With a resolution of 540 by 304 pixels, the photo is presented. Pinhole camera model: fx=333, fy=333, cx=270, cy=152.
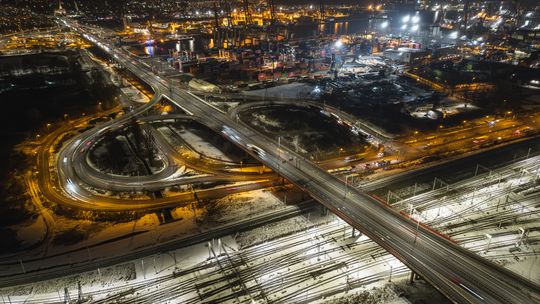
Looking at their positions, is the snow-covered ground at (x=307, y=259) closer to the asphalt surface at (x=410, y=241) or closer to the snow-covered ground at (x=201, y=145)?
the asphalt surface at (x=410, y=241)

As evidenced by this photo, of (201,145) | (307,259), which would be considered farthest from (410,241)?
(201,145)

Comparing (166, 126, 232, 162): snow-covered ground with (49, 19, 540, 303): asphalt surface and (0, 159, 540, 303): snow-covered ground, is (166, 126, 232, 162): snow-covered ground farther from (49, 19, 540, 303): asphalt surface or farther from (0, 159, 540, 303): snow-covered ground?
(0, 159, 540, 303): snow-covered ground

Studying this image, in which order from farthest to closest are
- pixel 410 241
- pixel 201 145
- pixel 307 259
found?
pixel 201 145 < pixel 307 259 < pixel 410 241

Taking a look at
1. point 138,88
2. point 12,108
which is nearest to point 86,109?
point 12,108

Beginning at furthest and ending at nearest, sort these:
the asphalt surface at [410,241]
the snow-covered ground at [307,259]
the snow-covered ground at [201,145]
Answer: the snow-covered ground at [201,145]
the snow-covered ground at [307,259]
the asphalt surface at [410,241]

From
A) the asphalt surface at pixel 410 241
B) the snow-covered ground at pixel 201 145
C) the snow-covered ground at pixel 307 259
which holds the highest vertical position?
the asphalt surface at pixel 410 241

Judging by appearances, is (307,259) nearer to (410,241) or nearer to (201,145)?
(410,241)

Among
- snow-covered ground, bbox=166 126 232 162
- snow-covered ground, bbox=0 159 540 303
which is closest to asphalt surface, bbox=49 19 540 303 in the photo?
snow-covered ground, bbox=0 159 540 303

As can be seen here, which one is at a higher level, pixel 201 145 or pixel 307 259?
pixel 201 145

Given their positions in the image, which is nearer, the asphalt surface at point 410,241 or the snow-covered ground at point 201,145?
the asphalt surface at point 410,241

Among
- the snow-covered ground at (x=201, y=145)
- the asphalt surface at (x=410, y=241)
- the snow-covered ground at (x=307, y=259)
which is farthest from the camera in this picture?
the snow-covered ground at (x=201, y=145)

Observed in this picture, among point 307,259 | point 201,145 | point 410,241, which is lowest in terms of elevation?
point 307,259

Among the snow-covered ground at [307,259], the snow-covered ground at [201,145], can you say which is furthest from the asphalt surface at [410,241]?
the snow-covered ground at [201,145]
